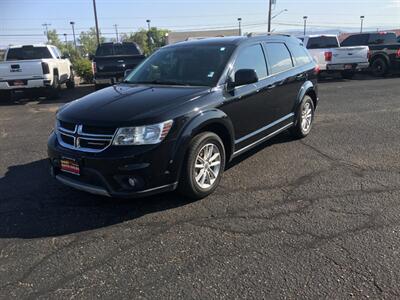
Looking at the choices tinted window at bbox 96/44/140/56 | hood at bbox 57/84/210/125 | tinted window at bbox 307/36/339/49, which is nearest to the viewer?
hood at bbox 57/84/210/125

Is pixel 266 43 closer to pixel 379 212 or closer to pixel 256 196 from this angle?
pixel 256 196

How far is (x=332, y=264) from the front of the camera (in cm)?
327

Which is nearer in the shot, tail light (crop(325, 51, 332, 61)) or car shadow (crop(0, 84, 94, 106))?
car shadow (crop(0, 84, 94, 106))

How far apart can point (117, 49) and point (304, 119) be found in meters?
10.2

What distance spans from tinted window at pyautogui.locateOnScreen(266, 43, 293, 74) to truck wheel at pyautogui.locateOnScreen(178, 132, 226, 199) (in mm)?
1840

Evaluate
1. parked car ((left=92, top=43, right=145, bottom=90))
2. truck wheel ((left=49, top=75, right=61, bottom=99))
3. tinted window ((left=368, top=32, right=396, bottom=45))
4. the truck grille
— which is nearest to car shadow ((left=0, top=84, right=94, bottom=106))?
truck wheel ((left=49, top=75, right=61, bottom=99))

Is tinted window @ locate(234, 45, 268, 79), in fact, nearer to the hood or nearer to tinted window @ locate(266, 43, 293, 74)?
tinted window @ locate(266, 43, 293, 74)

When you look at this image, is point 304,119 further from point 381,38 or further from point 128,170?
point 381,38

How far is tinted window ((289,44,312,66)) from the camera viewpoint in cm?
677

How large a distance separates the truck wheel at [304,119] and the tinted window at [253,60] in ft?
4.56

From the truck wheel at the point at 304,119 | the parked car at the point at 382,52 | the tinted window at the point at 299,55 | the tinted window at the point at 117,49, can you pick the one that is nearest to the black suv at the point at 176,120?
the tinted window at the point at 299,55

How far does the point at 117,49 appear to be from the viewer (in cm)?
1548

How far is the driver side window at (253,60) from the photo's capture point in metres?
5.23

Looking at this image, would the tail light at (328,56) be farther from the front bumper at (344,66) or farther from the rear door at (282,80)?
the rear door at (282,80)
